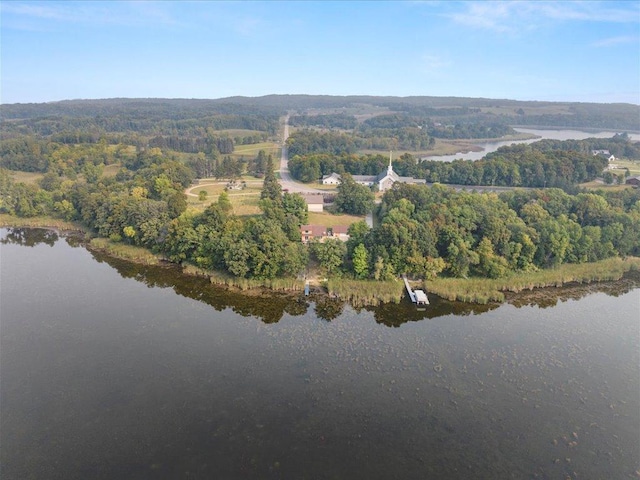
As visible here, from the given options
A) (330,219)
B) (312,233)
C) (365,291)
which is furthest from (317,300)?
(330,219)

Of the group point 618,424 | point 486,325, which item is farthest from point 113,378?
point 618,424

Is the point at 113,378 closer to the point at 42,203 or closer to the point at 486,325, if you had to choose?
the point at 486,325

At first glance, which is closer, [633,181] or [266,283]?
[266,283]

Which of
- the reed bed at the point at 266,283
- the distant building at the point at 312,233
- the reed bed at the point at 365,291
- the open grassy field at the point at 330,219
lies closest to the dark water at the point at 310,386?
the reed bed at the point at 365,291

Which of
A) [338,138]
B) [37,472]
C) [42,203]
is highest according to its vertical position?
[338,138]

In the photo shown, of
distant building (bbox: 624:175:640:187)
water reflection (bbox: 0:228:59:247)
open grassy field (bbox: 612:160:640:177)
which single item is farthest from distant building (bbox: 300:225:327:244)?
open grassy field (bbox: 612:160:640:177)

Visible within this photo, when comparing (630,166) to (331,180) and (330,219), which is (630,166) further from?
(330,219)

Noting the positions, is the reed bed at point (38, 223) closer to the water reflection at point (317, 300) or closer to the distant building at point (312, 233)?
the water reflection at point (317, 300)
